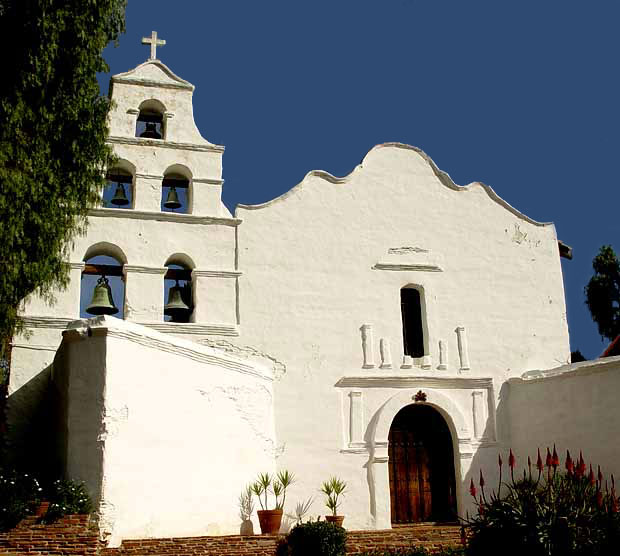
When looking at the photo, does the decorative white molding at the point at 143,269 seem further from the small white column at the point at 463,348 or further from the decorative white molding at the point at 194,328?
the small white column at the point at 463,348

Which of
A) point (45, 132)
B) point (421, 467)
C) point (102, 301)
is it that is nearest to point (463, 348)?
point (421, 467)

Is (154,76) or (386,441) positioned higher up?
(154,76)

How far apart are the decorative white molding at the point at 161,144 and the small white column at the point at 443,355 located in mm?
6108

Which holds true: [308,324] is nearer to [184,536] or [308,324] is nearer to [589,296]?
[184,536]

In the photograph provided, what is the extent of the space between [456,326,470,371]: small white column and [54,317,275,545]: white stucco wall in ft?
18.0

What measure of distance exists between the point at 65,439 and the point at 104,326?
1.80m

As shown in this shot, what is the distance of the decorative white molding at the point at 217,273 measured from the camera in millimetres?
16516

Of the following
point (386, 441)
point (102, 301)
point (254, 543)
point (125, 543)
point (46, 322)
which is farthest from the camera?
point (386, 441)

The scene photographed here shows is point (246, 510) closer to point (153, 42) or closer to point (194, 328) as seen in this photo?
point (194, 328)

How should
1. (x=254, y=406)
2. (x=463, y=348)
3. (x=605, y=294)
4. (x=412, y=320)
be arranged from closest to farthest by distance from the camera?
(x=254, y=406)
(x=463, y=348)
(x=412, y=320)
(x=605, y=294)

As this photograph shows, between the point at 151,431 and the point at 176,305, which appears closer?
the point at 151,431

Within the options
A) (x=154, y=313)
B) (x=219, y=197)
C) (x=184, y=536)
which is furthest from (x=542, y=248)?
(x=184, y=536)

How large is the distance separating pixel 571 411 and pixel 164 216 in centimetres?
893

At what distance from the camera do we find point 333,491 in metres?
16.4
